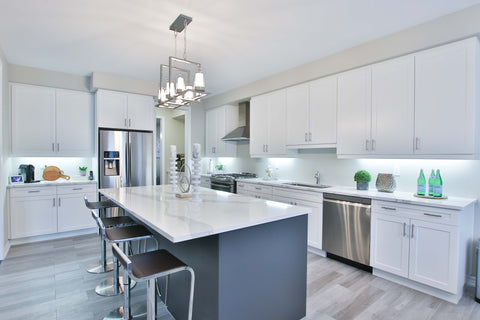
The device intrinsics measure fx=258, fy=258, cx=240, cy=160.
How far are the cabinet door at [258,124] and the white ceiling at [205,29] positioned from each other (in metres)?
0.79

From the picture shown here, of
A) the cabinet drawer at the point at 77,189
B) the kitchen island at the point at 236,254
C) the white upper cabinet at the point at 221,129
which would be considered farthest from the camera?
the white upper cabinet at the point at 221,129

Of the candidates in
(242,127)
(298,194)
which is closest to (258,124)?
(242,127)

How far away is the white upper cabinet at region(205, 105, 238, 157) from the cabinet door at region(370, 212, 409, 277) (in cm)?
338

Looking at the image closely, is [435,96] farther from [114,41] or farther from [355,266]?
[114,41]

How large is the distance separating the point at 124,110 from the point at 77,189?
1.53m

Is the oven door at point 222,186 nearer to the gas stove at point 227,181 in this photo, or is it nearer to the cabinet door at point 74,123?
the gas stove at point 227,181

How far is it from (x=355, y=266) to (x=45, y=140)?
4921mm

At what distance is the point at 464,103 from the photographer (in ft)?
7.86

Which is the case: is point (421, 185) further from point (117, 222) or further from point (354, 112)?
point (117, 222)

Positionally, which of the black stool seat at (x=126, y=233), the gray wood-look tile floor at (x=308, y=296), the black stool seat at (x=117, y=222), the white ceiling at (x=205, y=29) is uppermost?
the white ceiling at (x=205, y=29)

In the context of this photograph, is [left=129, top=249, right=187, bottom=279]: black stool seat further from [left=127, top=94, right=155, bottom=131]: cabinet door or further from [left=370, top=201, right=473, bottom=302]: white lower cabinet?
[left=127, top=94, right=155, bottom=131]: cabinet door

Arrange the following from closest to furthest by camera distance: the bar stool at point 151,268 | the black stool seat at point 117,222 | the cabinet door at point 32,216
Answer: the bar stool at point 151,268, the black stool seat at point 117,222, the cabinet door at point 32,216

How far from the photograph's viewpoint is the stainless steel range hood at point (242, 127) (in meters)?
5.03

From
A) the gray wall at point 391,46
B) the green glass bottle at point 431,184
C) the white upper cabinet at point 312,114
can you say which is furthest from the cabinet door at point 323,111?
the green glass bottle at point 431,184
